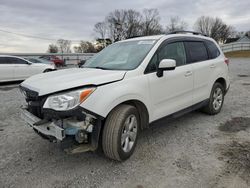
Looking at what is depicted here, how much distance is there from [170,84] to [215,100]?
78.6 inches

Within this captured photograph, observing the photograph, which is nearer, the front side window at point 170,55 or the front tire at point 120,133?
the front tire at point 120,133

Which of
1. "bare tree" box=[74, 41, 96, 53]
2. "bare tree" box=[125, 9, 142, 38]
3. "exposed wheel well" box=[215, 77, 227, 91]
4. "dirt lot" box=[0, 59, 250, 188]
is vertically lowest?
"dirt lot" box=[0, 59, 250, 188]

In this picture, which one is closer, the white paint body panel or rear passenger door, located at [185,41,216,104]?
the white paint body panel

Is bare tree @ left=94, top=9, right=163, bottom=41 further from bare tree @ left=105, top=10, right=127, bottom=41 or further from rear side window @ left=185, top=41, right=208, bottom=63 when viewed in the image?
rear side window @ left=185, top=41, right=208, bottom=63

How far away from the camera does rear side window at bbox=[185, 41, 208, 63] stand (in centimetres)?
481

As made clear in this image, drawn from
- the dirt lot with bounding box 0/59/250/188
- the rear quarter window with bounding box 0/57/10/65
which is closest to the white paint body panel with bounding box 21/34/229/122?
the dirt lot with bounding box 0/59/250/188

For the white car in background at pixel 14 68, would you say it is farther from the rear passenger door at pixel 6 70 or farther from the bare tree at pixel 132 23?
the bare tree at pixel 132 23

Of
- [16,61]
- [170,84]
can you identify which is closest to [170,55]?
[170,84]

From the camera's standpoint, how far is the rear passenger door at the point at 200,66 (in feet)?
15.7

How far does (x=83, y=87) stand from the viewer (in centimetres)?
306

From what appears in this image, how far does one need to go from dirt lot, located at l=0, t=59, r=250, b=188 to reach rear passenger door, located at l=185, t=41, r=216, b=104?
655 millimetres

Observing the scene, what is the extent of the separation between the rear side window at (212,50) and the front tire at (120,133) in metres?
2.76

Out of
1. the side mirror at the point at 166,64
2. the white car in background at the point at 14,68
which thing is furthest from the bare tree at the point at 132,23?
the side mirror at the point at 166,64

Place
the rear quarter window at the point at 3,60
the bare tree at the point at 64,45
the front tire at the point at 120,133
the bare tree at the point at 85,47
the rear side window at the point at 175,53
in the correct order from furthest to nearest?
the bare tree at the point at 64,45 → the bare tree at the point at 85,47 → the rear quarter window at the point at 3,60 → the rear side window at the point at 175,53 → the front tire at the point at 120,133
